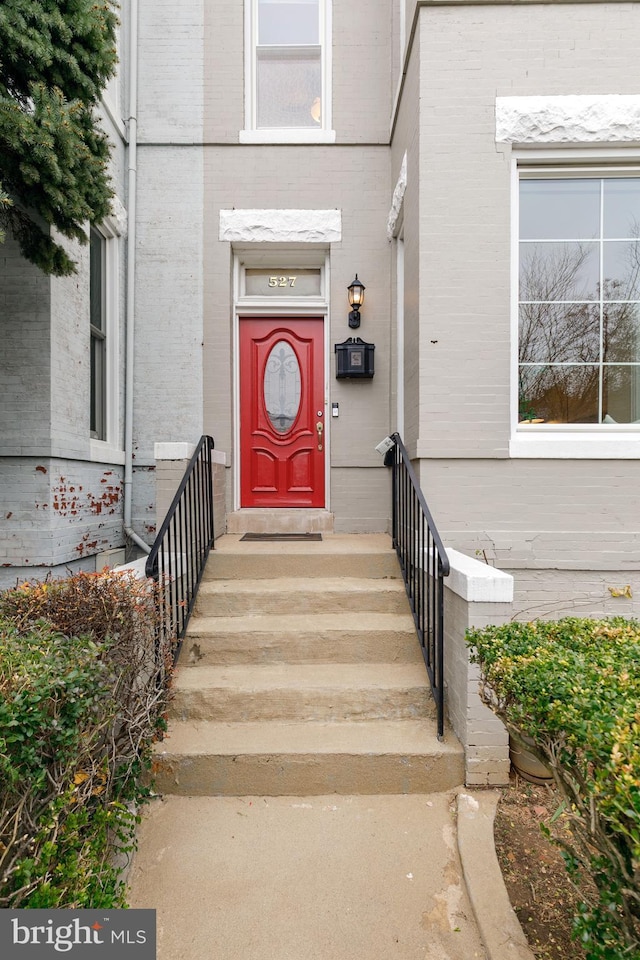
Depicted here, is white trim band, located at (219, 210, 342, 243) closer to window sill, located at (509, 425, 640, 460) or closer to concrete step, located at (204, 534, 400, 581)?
window sill, located at (509, 425, 640, 460)

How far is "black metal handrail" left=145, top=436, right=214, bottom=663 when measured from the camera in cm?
311

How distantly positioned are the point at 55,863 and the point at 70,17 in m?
3.89

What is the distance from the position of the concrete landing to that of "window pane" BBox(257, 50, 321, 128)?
6038 millimetres

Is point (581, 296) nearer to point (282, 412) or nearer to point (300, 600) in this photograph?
point (282, 412)

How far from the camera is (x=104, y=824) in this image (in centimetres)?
205

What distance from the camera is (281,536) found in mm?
4945

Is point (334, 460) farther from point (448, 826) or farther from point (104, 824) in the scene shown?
point (104, 824)

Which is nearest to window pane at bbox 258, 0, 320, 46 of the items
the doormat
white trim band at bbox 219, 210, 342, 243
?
white trim band at bbox 219, 210, 342, 243

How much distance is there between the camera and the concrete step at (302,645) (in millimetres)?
3410

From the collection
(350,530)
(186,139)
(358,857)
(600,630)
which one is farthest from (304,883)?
(186,139)

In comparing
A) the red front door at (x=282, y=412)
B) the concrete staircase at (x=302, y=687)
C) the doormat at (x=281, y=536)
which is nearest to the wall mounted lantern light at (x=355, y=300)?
the red front door at (x=282, y=412)

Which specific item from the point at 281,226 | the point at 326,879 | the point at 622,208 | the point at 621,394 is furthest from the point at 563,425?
the point at 281,226

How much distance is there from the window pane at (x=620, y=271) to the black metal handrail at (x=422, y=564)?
1941 mm

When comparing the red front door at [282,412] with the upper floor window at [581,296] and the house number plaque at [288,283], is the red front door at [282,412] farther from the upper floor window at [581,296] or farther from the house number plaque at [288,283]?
the upper floor window at [581,296]
